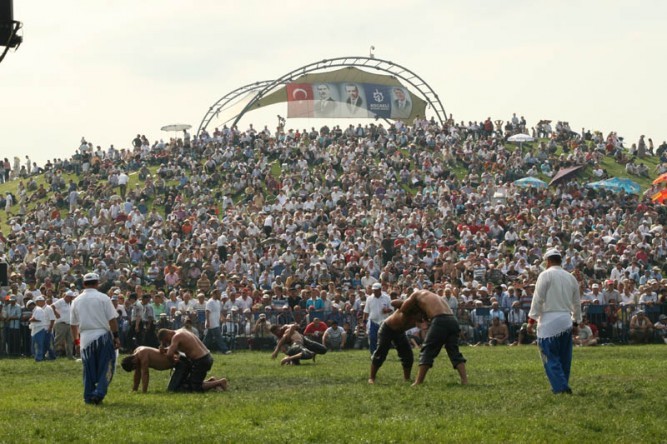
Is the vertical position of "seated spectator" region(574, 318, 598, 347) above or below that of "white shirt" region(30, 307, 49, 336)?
below

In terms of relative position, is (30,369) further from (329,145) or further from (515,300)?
(329,145)

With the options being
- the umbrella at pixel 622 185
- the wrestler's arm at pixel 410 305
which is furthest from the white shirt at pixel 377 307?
the umbrella at pixel 622 185

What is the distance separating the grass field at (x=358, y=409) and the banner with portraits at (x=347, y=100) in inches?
1896

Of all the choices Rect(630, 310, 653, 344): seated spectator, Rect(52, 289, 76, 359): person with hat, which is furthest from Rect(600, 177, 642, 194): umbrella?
Rect(52, 289, 76, 359): person with hat

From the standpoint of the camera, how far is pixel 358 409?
41.6 feet

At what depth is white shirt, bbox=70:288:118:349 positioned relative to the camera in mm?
14383

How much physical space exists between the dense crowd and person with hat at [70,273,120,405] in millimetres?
9473

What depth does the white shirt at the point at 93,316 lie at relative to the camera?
14383 millimetres

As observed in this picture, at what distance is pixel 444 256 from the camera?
36094 mm

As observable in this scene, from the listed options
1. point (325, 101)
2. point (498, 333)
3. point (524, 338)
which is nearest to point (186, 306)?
point (498, 333)

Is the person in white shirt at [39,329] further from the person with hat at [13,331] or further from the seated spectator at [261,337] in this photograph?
the seated spectator at [261,337]

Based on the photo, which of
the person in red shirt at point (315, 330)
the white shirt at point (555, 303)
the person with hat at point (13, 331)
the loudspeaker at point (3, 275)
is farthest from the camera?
the person with hat at point (13, 331)

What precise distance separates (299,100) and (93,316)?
52.9 metres

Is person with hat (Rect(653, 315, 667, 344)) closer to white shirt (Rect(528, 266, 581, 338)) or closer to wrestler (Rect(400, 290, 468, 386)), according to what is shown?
wrestler (Rect(400, 290, 468, 386))
